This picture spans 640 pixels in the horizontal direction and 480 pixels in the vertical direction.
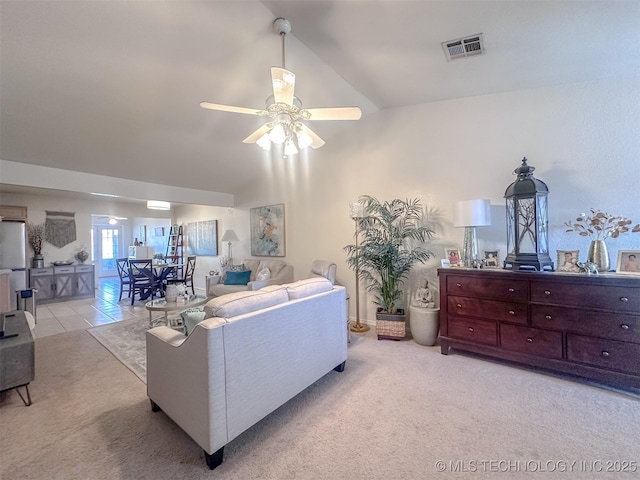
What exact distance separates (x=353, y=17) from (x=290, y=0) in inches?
19.9

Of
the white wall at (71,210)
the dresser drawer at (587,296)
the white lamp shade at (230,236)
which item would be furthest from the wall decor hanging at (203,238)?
the dresser drawer at (587,296)

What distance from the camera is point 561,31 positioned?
218 centimetres

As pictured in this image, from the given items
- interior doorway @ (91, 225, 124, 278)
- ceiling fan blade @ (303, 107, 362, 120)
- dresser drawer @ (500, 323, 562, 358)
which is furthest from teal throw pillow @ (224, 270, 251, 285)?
interior doorway @ (91, 225, 124, 278)

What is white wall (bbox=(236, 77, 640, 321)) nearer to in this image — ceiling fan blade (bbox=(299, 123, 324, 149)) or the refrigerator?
ceiling fan blade (bbox=(299, 123, 324, 149))

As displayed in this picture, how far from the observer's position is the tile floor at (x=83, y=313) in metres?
4.22

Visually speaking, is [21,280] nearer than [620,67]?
No

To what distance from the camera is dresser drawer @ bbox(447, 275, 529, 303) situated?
8.66ft

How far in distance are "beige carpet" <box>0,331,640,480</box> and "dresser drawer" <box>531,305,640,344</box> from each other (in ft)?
1.57

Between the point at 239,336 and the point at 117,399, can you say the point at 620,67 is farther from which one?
the point at 117,399

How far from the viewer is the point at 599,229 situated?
2643mm

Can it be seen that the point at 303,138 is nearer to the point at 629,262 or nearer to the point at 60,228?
the point at 629,262

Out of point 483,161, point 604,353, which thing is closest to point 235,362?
point 604,353

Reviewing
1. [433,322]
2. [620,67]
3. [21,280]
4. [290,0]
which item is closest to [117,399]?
[433,322]

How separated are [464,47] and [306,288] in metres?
2.55
